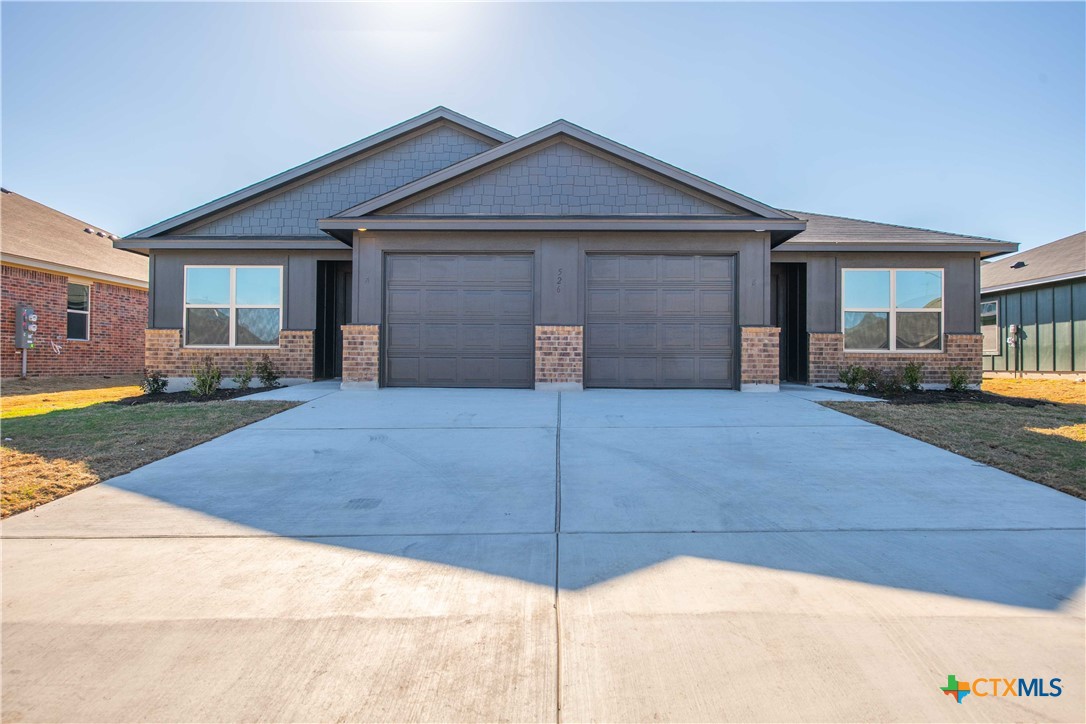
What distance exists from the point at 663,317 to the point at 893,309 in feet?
19.7

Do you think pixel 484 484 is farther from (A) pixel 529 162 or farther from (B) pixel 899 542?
(A) pixel 529 162

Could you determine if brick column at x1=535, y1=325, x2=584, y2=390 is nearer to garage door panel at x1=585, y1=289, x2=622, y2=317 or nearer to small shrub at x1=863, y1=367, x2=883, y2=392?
garage door panel at x1=585, y1=289, x2=622, y2=317

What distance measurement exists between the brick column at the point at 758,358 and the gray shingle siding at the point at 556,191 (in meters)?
2.96

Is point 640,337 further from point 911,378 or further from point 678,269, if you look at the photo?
point 911,378

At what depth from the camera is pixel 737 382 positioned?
11.3 metres

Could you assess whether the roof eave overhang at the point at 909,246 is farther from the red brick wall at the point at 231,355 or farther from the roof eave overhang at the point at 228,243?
the red brick wall at the point at 231,355

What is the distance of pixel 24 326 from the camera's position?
1466 centimetres

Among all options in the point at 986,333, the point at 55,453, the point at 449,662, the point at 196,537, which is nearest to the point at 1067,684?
the point at 449,662

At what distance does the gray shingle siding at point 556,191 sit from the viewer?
11359mm

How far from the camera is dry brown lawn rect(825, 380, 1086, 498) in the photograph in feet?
17.4

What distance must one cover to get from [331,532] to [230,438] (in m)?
3.61

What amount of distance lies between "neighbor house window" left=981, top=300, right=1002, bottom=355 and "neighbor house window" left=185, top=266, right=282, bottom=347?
81.3 feet

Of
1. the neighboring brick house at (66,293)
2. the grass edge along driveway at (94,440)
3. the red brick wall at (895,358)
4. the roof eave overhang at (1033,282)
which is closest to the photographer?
the grass edge along driveway at (94,440)

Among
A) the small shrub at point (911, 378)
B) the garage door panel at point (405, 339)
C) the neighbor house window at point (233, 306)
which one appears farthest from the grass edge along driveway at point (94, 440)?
the small shrub at point (911, 378)
